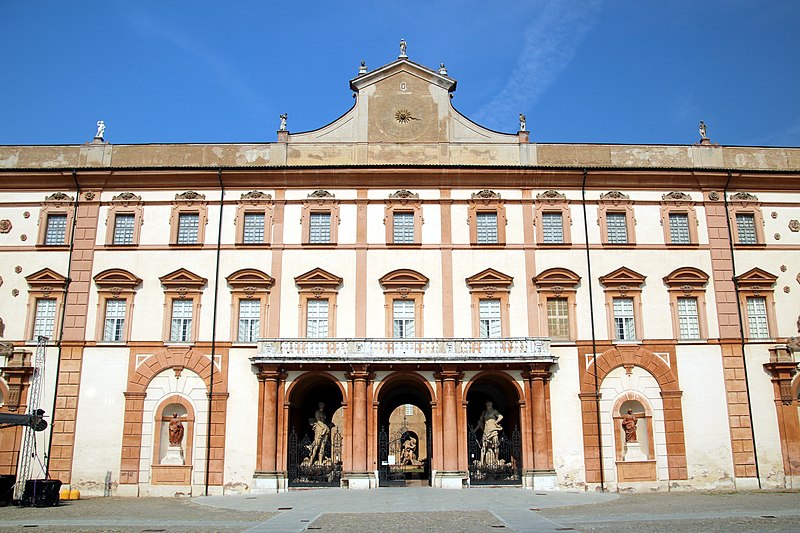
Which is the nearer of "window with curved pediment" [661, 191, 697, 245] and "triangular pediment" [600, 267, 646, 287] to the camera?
"triangular pediment" [600, 267, 646, 287]

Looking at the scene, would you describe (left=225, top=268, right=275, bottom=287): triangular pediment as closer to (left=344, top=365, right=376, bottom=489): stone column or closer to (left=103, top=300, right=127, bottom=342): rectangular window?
(left=103, top=300, right=127, bottom=342): rectangular window

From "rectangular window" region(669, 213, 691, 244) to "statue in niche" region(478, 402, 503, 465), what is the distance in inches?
479

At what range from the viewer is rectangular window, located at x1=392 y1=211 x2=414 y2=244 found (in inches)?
1417

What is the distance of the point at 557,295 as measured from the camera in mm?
35156

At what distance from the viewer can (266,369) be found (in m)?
33.4

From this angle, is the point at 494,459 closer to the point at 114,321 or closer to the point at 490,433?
the point at 490,433

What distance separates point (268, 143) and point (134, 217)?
752cm

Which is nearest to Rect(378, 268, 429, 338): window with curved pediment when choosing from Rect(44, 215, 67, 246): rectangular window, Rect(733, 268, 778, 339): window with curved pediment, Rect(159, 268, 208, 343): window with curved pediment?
Rect(159, 268, 208, 343): window with curved pediment

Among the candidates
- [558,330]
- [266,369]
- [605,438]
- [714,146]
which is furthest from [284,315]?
[714,146]

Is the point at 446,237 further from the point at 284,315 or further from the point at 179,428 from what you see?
the point at 179,428

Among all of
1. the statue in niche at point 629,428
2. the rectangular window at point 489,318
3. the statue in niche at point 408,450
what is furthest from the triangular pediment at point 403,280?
the statue in niche at point 629,428

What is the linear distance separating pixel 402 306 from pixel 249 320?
7.25 meters

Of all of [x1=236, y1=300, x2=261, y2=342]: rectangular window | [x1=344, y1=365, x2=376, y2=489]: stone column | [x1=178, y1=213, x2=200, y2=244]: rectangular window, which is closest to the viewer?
[x1=344, y1=365, x2=376, y2=489]: stone column

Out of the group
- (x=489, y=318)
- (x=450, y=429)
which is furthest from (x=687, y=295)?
(x=450, y=429)
